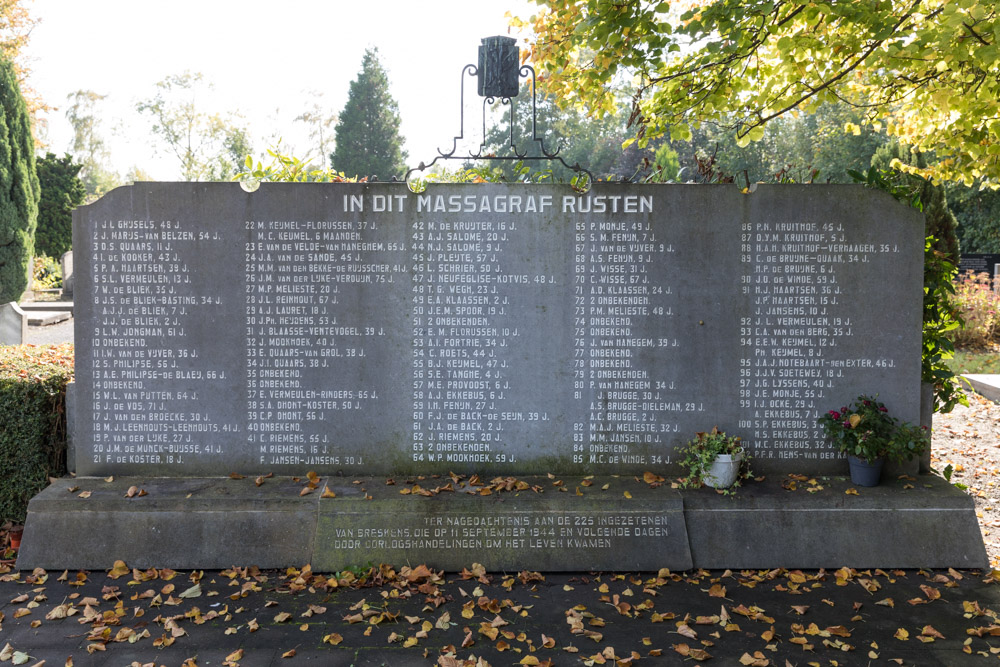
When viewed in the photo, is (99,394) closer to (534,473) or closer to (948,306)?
(534,473)

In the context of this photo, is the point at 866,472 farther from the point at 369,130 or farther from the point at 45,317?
the point at 369,130

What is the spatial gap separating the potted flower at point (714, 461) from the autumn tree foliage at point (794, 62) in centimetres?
357

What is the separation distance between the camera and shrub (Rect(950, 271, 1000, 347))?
1791 centimetres

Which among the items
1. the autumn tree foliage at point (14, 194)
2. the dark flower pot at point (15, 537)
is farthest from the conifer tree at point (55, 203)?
the dark flower pot at point (15, 537)

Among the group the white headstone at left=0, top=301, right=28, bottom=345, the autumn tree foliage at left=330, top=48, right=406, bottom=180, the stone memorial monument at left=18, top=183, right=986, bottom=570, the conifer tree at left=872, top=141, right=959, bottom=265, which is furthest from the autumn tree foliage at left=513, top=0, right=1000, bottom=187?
the autumn tree foliage at left=330, top=48, right=406, bottom=180

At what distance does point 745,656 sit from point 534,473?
8.03 feet

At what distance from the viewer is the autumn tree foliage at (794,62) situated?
6508 millimetres

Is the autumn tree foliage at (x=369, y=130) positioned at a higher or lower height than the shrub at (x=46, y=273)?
higher

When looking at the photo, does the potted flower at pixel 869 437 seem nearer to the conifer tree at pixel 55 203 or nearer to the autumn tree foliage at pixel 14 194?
the autumn tree foliage at pixel 14 194

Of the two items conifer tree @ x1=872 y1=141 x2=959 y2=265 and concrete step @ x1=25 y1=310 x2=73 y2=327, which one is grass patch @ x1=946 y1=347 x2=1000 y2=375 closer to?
conifer tree @ x1=872 y1=141 x2=959 y2=265

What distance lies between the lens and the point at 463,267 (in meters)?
6.43

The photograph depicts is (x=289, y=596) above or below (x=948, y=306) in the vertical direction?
below

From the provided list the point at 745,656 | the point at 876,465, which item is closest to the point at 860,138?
the point at 876,465

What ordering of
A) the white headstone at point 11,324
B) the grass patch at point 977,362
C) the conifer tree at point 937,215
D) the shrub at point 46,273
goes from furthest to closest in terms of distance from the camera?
the shrub at point 46,273
the conifer tree at point 937,215
the white headstone at point 11,324
the grass patch at point 977,362
